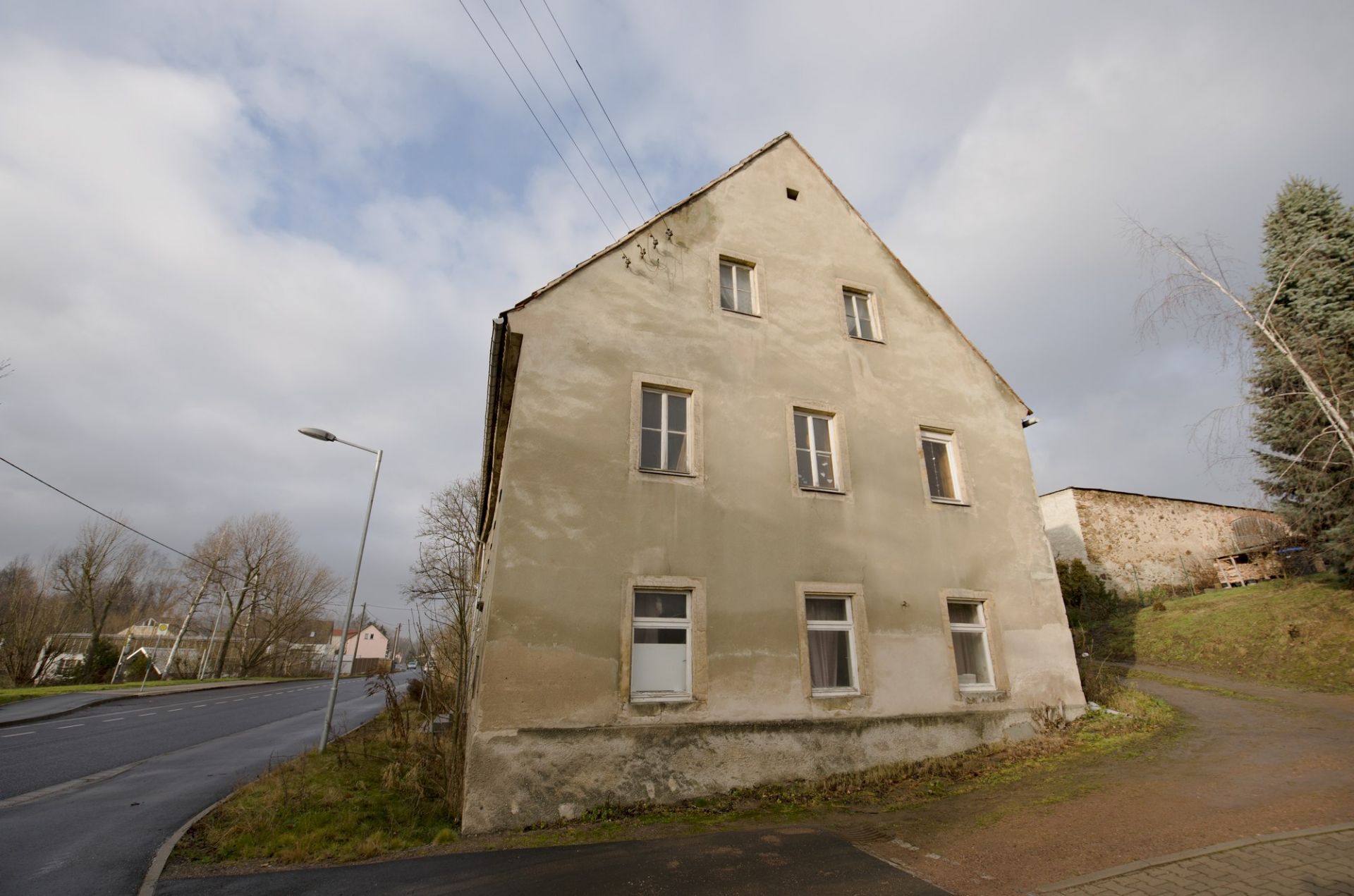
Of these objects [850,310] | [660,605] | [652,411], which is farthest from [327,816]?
[850,310]

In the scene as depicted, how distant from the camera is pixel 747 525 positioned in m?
9.73

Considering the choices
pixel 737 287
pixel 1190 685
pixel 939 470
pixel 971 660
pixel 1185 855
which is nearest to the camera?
pixel 1185 855

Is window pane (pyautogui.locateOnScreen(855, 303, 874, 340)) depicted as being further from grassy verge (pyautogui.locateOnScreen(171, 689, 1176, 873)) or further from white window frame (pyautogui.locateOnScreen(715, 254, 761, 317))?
grassy verge (pyautogui.locateOnScreen(171, 689, 1176, 873))

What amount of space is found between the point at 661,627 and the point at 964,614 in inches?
243

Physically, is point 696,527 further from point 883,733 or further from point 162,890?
point 162,890

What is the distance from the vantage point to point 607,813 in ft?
24.9

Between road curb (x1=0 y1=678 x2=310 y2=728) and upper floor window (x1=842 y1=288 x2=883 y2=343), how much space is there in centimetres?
2568

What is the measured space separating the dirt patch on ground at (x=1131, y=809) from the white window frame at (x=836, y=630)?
6.56 feet

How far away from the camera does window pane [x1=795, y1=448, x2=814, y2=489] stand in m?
10.7

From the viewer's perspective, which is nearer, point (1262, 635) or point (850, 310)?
point (850, 310)

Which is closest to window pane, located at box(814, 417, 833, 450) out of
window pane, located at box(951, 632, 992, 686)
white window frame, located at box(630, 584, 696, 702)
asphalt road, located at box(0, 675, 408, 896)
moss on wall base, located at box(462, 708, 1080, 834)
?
white window frame, located at box(630, 584, 696, 702)

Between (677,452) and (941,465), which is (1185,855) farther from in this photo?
(941,465)

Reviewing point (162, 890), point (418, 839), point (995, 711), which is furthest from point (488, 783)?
point (995, 711)

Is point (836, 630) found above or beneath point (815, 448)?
beneath
